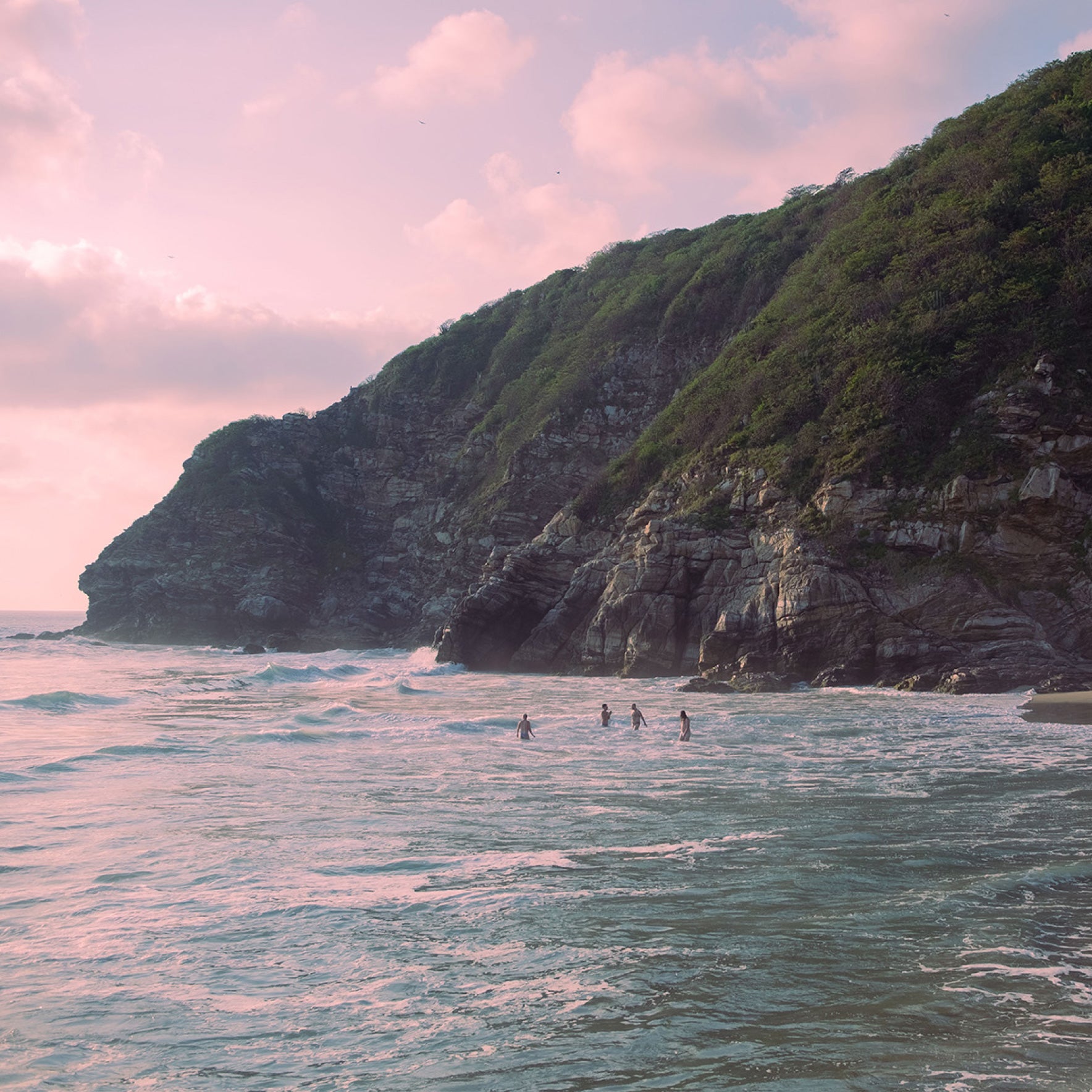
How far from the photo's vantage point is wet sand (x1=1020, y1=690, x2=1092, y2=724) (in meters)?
21.2

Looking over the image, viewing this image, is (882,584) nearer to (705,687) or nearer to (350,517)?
(705,687)

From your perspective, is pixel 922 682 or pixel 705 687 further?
pixel 705 687

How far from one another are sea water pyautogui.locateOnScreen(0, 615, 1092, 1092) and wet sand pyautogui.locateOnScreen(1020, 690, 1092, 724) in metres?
1.83

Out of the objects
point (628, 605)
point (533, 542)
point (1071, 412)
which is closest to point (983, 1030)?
point (1071, 412)

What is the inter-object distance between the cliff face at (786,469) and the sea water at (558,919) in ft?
40.1

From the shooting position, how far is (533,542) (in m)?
49.8

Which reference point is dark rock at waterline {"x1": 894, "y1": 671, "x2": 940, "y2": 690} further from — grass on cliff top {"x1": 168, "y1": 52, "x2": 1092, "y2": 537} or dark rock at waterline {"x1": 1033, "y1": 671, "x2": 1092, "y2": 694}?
grass on cliff top {"x1": 168, "y1": 52, "x2": 1092, "y2": 537}

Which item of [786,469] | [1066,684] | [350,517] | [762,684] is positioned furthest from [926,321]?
[350,517]

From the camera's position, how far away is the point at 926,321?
3719cm

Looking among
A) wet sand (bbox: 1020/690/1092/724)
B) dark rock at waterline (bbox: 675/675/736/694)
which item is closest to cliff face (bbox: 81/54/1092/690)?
dark rock at waterline (bbox: 675/675/736/694)

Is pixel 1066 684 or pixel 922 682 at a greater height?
pixel 1066 684

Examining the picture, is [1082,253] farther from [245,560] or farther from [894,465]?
[245,560]

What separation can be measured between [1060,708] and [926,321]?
19.6 meters

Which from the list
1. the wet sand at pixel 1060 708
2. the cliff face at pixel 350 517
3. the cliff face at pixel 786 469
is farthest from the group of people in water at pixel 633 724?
the cliff face at pixel 350 517
